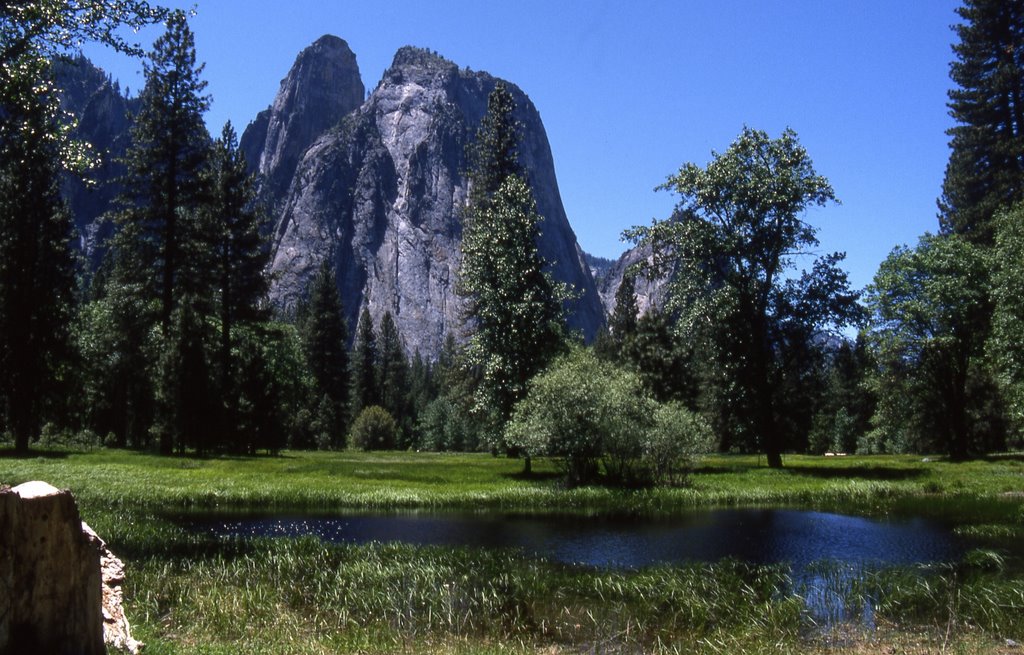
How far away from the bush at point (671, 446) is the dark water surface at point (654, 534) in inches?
215

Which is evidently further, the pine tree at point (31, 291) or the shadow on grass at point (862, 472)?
the pine tree at point (31, 291)

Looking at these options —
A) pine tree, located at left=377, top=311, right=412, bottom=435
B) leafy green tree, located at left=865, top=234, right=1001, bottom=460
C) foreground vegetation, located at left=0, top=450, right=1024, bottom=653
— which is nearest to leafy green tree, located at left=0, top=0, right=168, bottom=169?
foreground vegetation, located at left=0, top=450, right=1024, bottom=653

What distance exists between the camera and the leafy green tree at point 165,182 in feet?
142

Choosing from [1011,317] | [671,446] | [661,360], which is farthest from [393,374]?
[1011,317]

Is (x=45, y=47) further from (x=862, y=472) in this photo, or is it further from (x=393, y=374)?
(x=393, y=374)

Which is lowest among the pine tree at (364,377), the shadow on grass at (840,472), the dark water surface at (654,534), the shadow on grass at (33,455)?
the dark water surface at (654,534)

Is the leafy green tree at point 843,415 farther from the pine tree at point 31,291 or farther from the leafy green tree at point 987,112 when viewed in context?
the pine tree at point 31,291

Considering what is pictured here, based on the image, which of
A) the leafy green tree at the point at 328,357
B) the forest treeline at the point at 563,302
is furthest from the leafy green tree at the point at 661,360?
the leafy green tree at the point at 328,357

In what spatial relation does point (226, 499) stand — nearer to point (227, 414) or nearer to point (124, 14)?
point (124, 14)

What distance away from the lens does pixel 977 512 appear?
2447 centimetres

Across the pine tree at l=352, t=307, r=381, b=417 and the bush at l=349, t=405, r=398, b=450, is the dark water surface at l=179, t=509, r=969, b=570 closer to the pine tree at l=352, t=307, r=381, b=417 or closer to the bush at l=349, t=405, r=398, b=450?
the bush at l=349, t=405, r=398, b=450

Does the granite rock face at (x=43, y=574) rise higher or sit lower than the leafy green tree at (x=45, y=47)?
lower

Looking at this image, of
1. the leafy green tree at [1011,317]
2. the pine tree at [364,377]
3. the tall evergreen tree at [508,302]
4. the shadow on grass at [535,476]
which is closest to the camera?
the leafy green tree at [1011,317]

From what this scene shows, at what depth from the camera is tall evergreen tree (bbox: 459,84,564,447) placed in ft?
129
